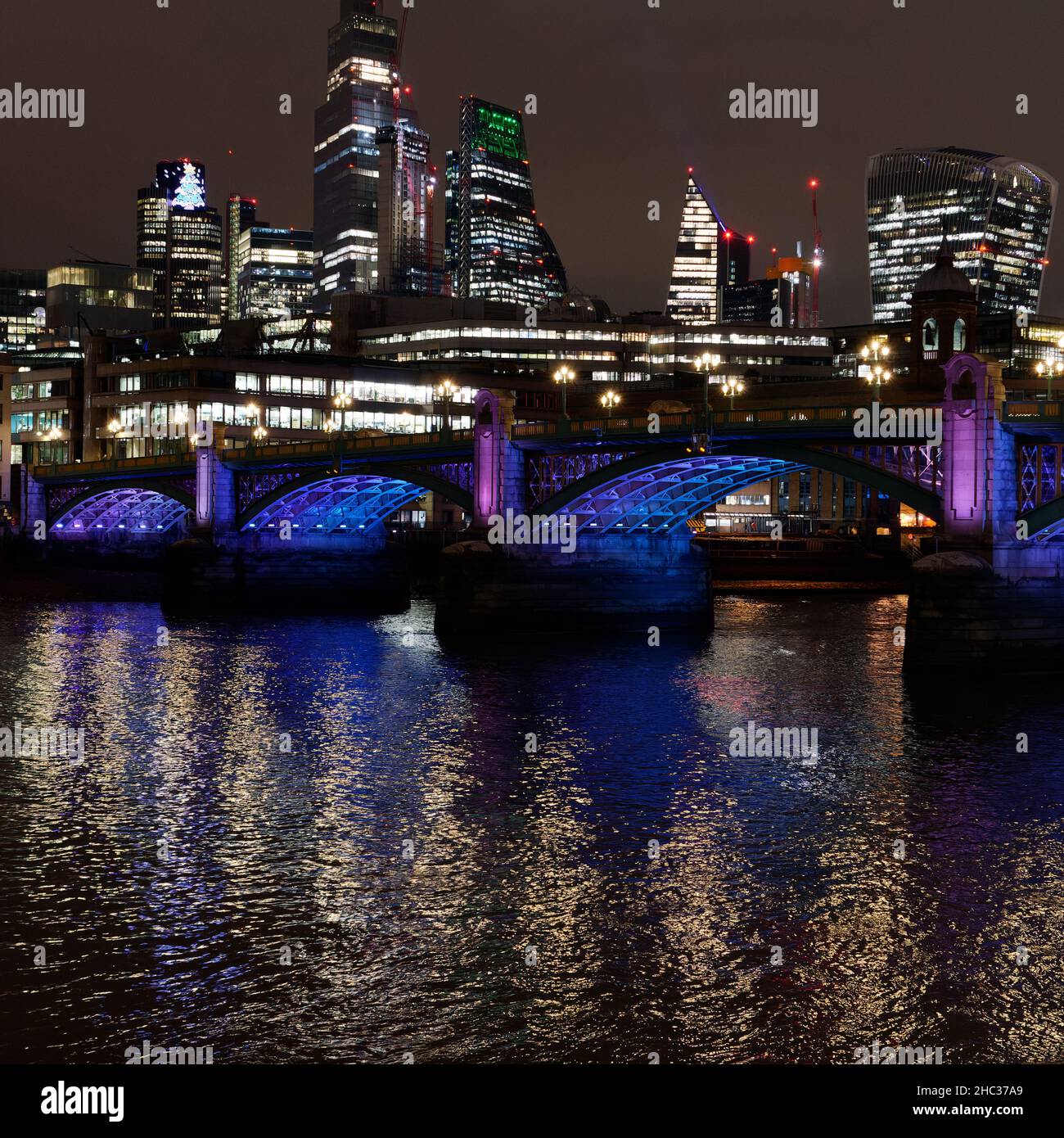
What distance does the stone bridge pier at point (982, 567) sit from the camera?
4525cm

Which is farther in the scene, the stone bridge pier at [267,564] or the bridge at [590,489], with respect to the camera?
the stone bridge pier at [267,564]

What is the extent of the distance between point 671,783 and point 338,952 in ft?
44.3

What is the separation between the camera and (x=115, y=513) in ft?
392

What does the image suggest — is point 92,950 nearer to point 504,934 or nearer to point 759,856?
point 504,934

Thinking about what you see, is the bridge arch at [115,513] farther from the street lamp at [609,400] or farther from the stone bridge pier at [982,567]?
the stone bridge pier at [982,567]

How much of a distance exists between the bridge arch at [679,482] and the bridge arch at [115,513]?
51663mm

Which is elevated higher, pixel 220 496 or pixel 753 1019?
pixel 220 496

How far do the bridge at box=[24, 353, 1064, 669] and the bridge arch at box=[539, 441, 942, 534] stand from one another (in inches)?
3.8

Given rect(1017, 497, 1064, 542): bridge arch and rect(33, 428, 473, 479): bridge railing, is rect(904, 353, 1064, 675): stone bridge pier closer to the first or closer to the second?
rect(1017, 497, 1064, 542): bridge arch

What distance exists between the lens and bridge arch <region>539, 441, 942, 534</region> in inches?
2056

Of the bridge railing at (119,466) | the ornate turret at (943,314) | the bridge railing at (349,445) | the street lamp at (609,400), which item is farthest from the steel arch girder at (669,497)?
the ornate turret at (943,314)

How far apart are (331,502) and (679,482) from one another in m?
26.6
